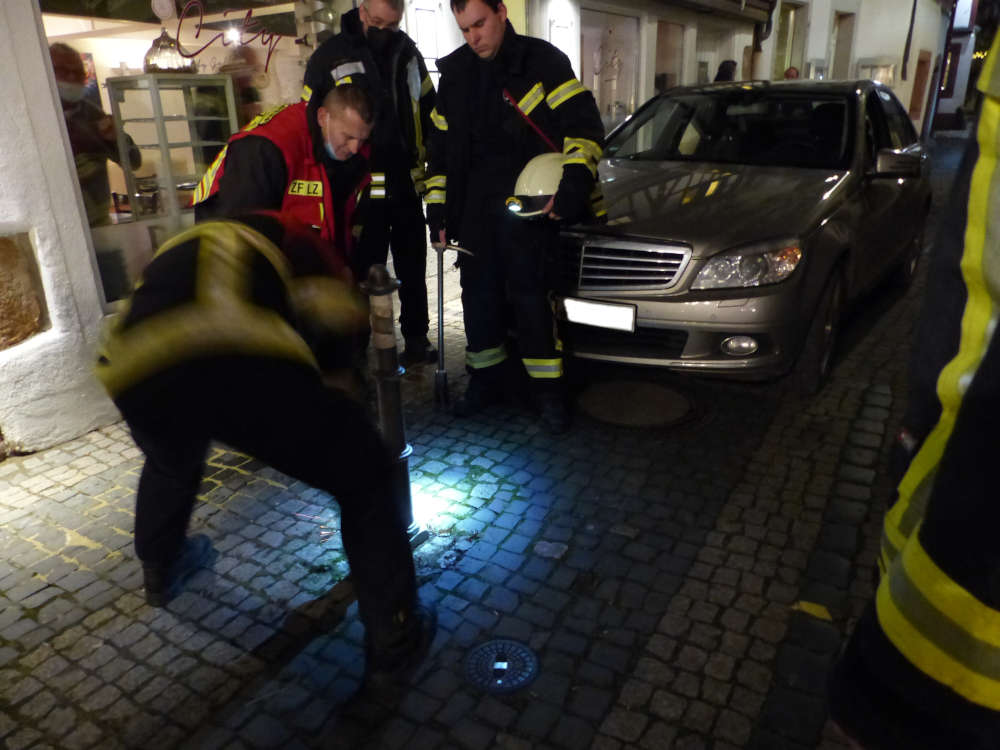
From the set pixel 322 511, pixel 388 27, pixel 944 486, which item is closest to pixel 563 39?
pixel 388 27

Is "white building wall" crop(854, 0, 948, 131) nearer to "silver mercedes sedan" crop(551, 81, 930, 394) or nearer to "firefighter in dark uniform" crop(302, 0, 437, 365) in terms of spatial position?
"silver mercedes sedan" crop(551, 81, 930, 394)

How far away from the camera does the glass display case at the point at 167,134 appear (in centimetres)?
454

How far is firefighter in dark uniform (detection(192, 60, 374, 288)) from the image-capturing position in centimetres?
284

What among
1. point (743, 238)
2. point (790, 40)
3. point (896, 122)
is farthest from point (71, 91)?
point (790, 40)

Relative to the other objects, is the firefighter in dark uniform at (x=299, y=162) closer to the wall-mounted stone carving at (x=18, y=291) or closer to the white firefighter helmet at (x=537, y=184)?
the white firefighter helmet at (x=537, y=184)

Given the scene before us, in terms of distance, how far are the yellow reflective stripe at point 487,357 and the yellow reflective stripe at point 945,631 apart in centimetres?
331

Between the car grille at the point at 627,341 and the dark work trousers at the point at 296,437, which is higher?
the dark work trousers at the point at 296,437

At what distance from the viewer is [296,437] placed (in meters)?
1.90

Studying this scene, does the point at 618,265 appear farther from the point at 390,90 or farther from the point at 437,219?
the point at 390,90

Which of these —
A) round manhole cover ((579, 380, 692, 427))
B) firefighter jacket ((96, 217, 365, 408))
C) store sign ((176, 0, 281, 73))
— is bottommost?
round manhole cover ((579, 380, 692, 427))

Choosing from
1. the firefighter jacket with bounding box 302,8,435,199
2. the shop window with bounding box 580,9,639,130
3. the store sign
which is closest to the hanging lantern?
the store sign

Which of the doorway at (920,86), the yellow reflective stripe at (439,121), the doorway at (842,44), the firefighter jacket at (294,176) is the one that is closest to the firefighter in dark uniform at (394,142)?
the yellow reflective stripe at (439,121)

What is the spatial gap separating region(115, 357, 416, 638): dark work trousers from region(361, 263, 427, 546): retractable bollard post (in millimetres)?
291

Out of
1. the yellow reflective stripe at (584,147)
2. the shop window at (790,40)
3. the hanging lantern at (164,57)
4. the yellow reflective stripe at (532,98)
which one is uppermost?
the shop window at (790,40)
